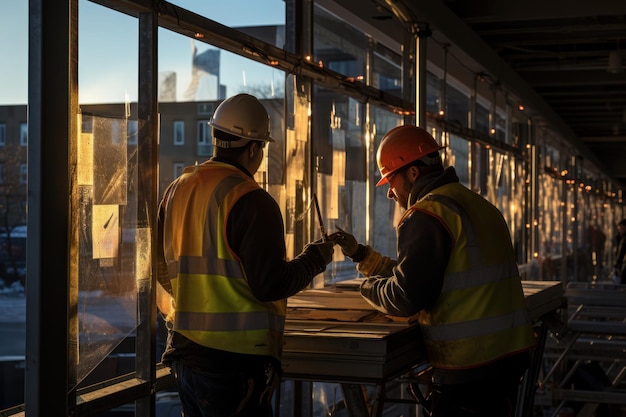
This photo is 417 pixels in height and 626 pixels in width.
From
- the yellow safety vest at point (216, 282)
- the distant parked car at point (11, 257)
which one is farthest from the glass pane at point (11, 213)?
the yellow safety vest at point (216, 282)

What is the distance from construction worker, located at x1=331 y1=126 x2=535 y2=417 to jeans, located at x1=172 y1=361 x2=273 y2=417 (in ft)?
2.25

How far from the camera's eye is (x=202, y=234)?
3.10 metres

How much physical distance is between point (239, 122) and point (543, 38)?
7146 millimetres

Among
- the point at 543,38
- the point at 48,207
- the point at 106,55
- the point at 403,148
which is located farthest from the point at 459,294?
the point at 543,38

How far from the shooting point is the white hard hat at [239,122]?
326 centimetres

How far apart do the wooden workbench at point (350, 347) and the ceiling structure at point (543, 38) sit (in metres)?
3.23

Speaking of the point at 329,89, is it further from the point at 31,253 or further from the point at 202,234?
the point at 31,253

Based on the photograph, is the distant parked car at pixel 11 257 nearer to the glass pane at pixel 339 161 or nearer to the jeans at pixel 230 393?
the glass pane at pixel 339 161

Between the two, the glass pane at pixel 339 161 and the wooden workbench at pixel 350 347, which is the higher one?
the glass pane at pixel 339 161

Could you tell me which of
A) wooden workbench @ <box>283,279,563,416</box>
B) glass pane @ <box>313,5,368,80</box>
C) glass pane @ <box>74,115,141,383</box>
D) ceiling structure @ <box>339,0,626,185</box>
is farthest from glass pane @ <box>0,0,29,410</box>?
ceiling structure @ <box>339,0,626,185</box>

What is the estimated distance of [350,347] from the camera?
3.30 m

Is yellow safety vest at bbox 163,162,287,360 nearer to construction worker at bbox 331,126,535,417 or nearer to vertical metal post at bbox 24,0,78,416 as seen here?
vertical metal post at bbox 24,0,78,416

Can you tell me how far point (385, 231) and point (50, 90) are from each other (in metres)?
4.80

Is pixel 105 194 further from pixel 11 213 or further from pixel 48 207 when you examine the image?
pixel 11 213
